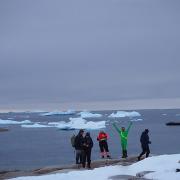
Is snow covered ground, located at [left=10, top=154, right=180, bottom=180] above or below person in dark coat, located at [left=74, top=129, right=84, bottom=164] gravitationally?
below

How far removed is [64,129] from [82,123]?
6.42 meters

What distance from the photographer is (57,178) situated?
1695cm

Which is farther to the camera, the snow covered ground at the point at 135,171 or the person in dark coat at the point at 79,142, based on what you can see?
the person in dark coat at the point at 79,142

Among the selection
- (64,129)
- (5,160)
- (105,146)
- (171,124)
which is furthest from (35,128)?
(105,146)

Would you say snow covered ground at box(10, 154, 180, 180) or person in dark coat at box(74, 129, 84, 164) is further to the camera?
person in dark coat at box(74, 129, 84, 164)

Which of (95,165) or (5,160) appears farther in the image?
(5,160)

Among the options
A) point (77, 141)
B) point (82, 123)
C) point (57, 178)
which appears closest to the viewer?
point (57, 178)

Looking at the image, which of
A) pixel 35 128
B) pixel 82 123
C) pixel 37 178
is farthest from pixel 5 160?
pixel 35 128

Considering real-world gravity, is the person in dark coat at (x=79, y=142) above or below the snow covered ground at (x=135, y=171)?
above

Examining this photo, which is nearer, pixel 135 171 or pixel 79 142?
pixel 135 171

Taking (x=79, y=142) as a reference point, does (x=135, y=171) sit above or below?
below

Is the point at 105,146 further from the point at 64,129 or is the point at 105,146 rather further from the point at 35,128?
the point at 35,128

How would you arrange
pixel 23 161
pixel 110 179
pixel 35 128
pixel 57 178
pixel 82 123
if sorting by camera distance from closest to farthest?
pixel 110 179
pixel 57 178
pixel 23 161
pixel 82 123
pixel 35 128

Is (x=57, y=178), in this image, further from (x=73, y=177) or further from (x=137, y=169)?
(x=137, y=169)
